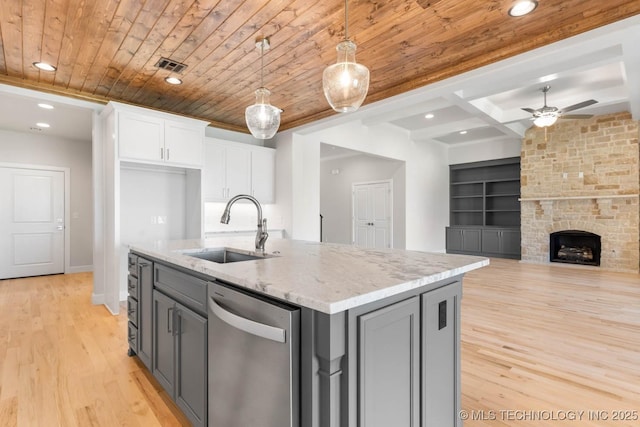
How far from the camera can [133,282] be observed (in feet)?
8.00

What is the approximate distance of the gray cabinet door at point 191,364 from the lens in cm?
153

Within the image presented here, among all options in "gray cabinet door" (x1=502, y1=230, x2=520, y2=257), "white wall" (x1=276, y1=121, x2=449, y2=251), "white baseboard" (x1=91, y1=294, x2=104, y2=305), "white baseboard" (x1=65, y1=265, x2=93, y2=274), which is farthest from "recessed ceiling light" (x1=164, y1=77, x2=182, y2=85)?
"gray cabinet door" (x1=502, y1=230, x2=520, y2=257)

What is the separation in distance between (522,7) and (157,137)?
156 inches

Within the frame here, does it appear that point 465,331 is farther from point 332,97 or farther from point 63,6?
point 63,6

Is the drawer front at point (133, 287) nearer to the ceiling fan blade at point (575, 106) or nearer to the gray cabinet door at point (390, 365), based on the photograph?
the gray cabinet door at point (390, 365)

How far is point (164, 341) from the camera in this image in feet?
6.37

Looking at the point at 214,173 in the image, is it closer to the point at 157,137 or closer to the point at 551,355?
the point at 157,137

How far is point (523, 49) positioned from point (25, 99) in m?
5.47

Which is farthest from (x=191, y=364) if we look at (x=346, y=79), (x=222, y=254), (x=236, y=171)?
(x=236, y=171)

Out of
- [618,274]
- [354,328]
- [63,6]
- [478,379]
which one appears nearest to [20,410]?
[354,328]

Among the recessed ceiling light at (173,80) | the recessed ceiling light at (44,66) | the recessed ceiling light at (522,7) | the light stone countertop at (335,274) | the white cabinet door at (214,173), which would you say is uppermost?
the recessed ceiling light at (173,80)

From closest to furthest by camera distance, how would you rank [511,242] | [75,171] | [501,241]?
[75,171]
[511,242]
[501,241]

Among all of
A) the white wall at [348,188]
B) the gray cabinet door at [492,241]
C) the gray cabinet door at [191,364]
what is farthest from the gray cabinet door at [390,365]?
the gray cabinet door at [492,241]

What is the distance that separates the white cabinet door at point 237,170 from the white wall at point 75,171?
11.0 feet
